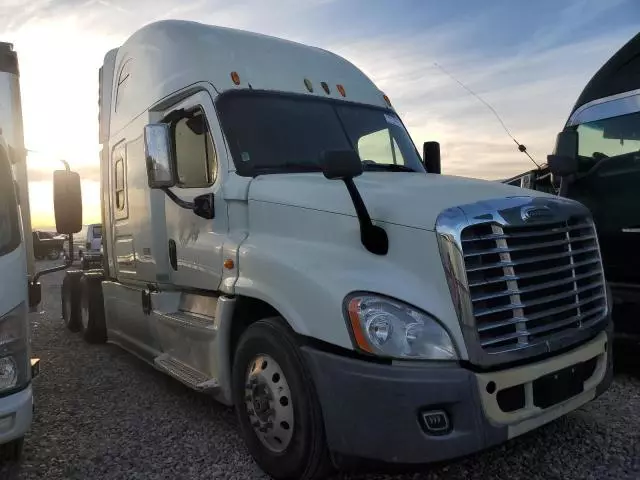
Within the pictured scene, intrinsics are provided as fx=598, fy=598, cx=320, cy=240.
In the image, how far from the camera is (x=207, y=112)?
4.36 m

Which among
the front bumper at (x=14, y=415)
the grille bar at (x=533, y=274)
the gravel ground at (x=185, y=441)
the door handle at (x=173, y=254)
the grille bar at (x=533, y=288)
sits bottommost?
the gravel ground at (x=185, y=441)

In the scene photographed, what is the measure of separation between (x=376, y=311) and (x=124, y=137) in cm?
407

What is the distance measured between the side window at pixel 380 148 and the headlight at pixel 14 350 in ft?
8.24

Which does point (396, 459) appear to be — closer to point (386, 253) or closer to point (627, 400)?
point (386, 253)

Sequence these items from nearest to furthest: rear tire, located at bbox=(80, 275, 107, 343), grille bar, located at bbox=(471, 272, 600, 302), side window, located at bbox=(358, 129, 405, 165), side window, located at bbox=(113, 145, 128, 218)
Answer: grille bar, located at bbox=(471, 272, 600, 302)
side window, located at bbox=(358, 129, 405, 165)
side window, located at bbox=(113, 145, 128, 218)
rear tire, located at bbox=(80, 275, 107, 343)

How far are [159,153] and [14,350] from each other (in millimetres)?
1663

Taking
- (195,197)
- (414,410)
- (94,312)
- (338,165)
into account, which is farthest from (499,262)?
(94,312)

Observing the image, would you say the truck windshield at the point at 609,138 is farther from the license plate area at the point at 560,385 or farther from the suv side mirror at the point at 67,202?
the suv side mirror at the point at 67,202

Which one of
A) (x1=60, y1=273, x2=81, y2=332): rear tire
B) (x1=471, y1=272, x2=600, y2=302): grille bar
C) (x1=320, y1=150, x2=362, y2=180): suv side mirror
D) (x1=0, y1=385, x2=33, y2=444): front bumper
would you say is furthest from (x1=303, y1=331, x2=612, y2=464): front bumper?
(x1=60, y1=273, x2=81, y2=332): rear tire

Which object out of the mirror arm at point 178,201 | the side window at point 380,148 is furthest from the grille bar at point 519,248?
the mirror arm at point 178,201

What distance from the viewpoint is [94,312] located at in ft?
24.8

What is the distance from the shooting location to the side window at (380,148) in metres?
4.56

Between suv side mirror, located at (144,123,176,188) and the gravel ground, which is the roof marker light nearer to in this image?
suv side mirror, located at (144,123,176,188)

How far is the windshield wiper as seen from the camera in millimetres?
4329
